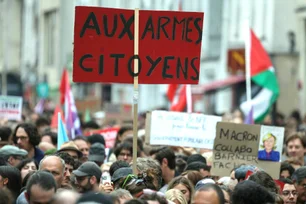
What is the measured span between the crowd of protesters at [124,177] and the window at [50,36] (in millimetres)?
48014

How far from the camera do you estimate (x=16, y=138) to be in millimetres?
14062

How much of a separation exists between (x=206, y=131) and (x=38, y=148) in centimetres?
244

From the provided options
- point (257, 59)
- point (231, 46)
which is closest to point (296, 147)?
point (257, 59)

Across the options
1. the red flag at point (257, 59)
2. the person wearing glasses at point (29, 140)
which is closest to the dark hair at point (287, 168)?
the person wearing glasses at point (29, 140)

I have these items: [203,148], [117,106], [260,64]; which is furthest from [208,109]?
[203,148]

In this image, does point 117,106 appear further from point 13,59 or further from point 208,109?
point 13,59

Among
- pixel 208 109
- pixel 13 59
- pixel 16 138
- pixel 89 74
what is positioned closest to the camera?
pixel 89 74

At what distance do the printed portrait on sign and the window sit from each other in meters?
50.4

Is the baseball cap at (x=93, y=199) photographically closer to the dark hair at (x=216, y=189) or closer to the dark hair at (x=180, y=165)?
the dark hair at (x=216, y=189)

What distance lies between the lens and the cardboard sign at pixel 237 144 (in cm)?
1330

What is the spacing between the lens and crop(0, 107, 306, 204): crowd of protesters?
8469mm

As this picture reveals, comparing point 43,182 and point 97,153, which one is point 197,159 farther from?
point 43,182

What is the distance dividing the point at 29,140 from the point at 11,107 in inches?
290

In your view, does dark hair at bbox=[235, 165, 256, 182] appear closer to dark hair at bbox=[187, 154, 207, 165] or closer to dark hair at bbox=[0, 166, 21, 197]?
dark hair at bbox=[187, 154, 207, 165]
